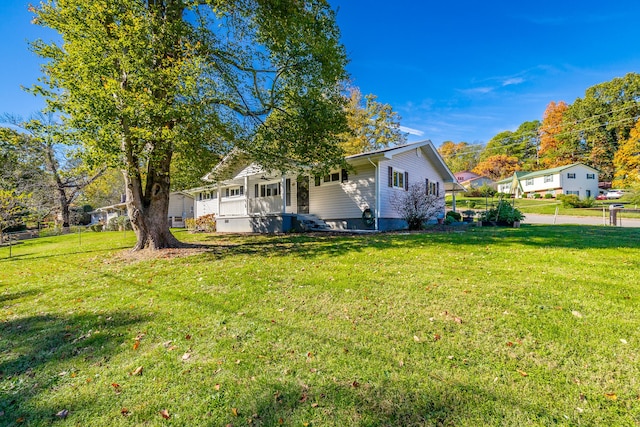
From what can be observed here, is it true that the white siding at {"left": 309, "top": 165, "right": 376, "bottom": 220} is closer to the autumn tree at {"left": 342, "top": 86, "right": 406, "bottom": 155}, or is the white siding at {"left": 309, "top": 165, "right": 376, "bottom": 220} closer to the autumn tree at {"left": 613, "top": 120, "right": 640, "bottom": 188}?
the autumn tree at {"left": 342, "top": 86, "right": 406, "bottom": 155}

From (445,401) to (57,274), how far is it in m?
9.75

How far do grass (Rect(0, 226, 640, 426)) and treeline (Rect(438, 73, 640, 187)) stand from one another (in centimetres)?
4172

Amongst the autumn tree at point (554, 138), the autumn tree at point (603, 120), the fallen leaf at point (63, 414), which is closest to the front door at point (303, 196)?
the fallen leaf at point (63, 414)

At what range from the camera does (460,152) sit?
68.8m

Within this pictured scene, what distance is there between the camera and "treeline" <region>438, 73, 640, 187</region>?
3802cm

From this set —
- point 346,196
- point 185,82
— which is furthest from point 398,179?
point 185,82

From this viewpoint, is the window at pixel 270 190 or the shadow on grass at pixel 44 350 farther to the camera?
the window at pixel 270 190

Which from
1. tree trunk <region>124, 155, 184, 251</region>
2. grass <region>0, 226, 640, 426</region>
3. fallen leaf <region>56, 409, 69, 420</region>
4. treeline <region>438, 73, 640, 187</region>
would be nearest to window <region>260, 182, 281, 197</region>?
tree trunk <region>124, 155, 184, 251</region>

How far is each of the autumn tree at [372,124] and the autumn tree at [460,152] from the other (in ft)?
136

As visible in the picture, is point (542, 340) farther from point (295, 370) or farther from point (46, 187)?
point (46, 187)

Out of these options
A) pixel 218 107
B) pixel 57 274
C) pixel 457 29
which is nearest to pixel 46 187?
pixel 57 274

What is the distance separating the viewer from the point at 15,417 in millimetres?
2408

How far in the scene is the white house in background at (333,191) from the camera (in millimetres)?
13512

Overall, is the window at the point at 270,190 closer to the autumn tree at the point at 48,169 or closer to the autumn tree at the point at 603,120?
the autumn tree at the point at 48,169
